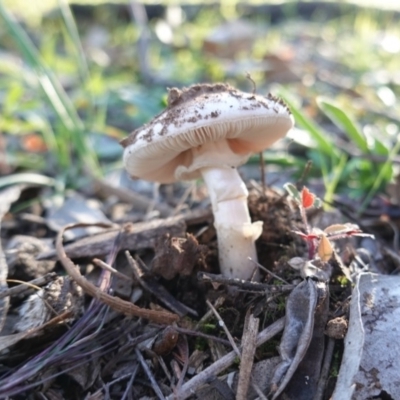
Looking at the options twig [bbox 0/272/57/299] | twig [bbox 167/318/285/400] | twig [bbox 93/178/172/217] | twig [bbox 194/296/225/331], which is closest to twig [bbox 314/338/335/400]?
twig [bbox 167/318/285/400]

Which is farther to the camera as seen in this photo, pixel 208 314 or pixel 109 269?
pixel 109 269

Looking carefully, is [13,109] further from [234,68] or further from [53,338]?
[234,68]

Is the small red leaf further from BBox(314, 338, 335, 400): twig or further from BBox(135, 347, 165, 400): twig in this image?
BBox(135, 347, 165, 400): twig

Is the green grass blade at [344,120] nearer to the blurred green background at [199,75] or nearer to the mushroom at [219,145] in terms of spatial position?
the blurred green background at [199,75]

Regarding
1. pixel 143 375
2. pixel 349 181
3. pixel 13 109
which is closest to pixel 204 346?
pixel 143 375

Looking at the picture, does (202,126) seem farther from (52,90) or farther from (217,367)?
(52,90)

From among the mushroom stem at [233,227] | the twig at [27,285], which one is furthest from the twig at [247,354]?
the twig at [27,285]

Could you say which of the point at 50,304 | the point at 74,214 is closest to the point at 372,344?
the point at 50,304
